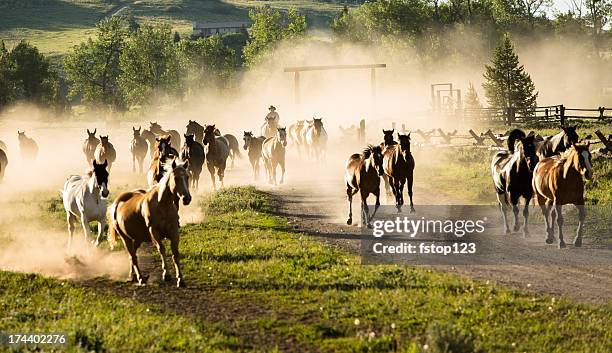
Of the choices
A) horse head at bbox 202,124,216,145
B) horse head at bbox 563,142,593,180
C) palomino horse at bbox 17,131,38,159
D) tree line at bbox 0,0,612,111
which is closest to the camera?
horse head at bbox 563,142,593,180

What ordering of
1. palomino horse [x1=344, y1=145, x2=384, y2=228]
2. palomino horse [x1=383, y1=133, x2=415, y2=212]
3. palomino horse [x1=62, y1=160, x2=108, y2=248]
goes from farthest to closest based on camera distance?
palomino horse [x1=383, y1=133, x2=415, y2=212] → palomino horse [x1=344, y1=145, x2=384, y2=228] → palomino horse [x1=62, y1=160, x2=108, y2=248]

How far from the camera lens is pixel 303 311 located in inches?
492

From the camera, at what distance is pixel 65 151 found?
67812mm

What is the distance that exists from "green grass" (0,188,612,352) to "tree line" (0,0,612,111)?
87862 mm

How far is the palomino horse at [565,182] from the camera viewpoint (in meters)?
17.7

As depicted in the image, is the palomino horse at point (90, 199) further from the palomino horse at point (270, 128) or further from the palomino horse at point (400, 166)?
the palomino horse at point (270, 128)

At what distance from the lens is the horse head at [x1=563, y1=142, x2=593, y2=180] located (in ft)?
57.1

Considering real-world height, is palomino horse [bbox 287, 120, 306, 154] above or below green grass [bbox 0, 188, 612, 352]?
above

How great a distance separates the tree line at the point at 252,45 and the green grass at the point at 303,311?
87862 millimetres

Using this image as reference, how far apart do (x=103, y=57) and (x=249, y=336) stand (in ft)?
323

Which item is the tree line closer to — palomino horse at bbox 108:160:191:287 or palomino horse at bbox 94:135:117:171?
palomino horse at bbox 94:135:117:171

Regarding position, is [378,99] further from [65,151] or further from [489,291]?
[489,291]

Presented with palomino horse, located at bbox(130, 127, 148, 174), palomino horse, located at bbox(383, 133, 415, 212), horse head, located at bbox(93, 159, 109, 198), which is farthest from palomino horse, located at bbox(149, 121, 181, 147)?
horse head, located at bbox(93, 159, 109, 198)

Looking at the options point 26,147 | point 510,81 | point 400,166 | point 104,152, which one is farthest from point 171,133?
point 510,81
